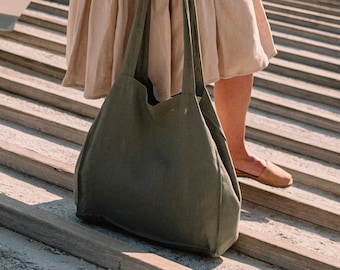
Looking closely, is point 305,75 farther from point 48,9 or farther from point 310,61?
point 48,9

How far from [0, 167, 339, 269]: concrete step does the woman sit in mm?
482

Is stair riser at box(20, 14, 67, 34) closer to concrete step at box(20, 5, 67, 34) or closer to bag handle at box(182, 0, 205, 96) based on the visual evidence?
concrete step at box(20, 5, 67, 34)

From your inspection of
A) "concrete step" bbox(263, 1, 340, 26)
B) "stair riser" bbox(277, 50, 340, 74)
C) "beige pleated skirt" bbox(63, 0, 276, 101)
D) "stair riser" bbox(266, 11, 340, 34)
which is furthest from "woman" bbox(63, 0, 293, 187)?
"concrete step" bbox(263, 1, 340, 26)

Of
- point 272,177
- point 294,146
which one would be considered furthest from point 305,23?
point 272,177

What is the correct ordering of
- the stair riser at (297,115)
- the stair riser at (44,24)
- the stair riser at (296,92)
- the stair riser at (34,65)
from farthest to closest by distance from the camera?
1. the stair riser at (44,24)
2. the stair riser at (34,65)
3. the stair riser at (296,92)
4. the stair riser at (297,115)

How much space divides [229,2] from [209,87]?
69.1 inches

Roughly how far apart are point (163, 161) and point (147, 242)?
0.37 meters

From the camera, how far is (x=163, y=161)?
127 inches

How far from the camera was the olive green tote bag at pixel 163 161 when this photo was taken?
320 cm

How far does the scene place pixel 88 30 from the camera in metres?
3.50

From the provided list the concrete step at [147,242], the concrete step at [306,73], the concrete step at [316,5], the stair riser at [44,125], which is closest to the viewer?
the concrete step at [147,242]

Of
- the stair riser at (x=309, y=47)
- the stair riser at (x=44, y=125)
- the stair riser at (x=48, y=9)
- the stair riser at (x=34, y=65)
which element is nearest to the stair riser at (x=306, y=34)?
the stair riser at (x=309, y=47)

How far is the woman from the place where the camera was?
3.38m

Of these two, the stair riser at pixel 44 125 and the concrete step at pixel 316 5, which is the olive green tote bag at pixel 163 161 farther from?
the concrete step at pixel 316 5
